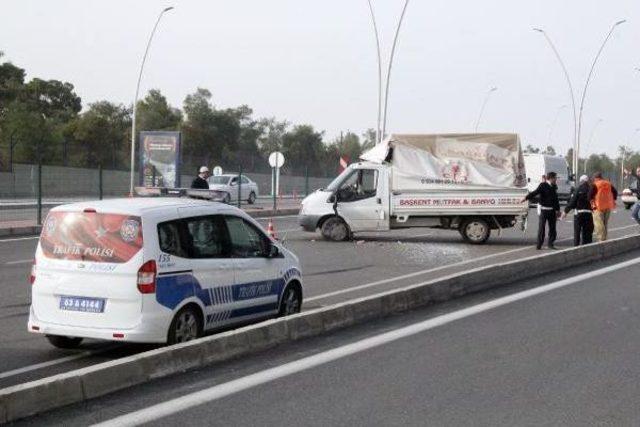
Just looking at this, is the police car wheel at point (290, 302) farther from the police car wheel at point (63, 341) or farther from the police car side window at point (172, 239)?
the police car wheel at point (63, 341)

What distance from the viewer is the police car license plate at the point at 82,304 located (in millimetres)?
8391

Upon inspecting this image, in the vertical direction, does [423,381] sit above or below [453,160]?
below

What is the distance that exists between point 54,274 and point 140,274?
2.96 ft

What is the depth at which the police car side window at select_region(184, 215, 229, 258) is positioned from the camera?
9.01 metres

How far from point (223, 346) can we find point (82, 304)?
1363 millimetres

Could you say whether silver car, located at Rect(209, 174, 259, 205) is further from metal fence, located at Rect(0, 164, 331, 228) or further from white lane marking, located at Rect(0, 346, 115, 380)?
white lane marking, located at Rect(0, 346, 115, 380)

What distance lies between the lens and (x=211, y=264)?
911 cm

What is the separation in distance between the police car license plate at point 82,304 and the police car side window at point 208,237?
1032 millimetres

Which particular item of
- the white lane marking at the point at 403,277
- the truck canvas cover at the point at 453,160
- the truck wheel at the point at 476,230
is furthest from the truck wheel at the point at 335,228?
the white lane marking at the point at 403,277

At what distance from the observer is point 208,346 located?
8203 millimetres

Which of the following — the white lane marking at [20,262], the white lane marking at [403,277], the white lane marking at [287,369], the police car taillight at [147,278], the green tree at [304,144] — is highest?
the green tree at [304,144]

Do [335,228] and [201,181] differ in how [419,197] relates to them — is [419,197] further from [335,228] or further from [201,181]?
[201,181]

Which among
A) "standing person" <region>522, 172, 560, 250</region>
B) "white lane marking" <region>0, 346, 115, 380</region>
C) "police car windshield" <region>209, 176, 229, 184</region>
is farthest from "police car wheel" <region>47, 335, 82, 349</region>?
"police car windshield" <region>209, 176, 229, 184</region>

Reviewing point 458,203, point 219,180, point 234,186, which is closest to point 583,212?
point 458,203
